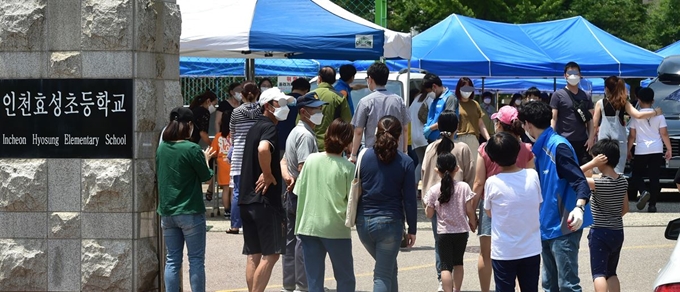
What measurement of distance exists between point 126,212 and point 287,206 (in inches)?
58.0

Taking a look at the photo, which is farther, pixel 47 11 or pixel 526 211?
pixel 47 11

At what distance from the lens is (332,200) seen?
7.94m

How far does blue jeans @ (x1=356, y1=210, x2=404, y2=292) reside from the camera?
305 inches

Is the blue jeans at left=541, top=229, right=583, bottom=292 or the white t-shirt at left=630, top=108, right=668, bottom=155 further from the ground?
the white t-shirt at left=630, top=108, right=668, bottom=155

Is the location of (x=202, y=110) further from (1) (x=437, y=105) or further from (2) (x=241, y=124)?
(1) (x=437, y=105)

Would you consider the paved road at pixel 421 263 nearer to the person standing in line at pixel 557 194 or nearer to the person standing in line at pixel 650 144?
the person standing in line at pixel 650 144

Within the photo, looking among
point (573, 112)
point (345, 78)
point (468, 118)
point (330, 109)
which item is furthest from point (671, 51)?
point (330, 109)

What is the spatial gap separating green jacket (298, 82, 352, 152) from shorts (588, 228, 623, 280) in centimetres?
337

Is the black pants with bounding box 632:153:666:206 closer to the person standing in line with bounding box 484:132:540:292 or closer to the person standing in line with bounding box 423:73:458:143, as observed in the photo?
the person standing in line with bounding box 423:73:458:143

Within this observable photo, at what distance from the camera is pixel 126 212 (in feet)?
28.9

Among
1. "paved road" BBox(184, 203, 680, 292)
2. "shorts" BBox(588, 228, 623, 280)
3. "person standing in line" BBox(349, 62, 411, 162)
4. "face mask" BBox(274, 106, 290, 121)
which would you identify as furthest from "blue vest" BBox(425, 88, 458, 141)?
"shorts" BBox(588, 228, 623, 280)

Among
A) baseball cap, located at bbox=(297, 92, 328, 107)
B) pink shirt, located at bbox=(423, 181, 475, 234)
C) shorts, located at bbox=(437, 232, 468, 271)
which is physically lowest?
shorts, located at bbox=(437, 232, 468, 271)

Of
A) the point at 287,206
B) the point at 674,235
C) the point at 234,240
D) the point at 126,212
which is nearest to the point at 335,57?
the point at 234,240

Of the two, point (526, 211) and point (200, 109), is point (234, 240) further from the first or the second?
Answer: point (526, 211)
